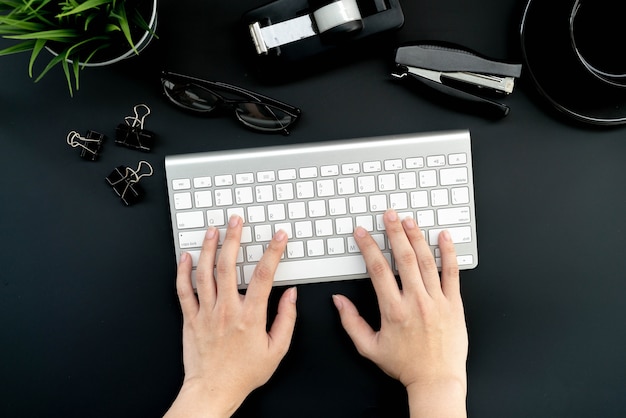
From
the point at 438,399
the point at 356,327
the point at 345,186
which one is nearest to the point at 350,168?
the point at 345,186

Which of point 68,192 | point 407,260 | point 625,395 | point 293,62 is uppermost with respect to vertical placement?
point 293,62

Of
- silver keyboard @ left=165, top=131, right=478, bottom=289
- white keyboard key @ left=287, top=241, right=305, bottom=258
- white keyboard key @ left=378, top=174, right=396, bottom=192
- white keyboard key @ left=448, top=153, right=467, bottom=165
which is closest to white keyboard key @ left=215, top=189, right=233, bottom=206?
silver keyboard @ left=165, top=131, right=478, bottom=289

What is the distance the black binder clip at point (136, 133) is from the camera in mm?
744

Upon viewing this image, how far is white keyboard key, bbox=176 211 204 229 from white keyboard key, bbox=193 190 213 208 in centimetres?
1

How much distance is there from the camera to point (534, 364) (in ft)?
2.55

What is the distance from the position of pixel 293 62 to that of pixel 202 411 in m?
0.52

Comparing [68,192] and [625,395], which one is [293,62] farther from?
[625,395]

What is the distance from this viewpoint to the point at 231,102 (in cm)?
74

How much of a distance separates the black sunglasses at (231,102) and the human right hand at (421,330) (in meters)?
0.25

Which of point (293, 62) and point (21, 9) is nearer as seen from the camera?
point (21, 9)

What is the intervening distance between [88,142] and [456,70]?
557 mm

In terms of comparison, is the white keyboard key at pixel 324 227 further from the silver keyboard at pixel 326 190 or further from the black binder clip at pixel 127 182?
the black binder clip at pixel 127 182

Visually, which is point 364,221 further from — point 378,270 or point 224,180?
point 224,180

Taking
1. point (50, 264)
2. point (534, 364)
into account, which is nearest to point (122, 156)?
point (50, 264)
